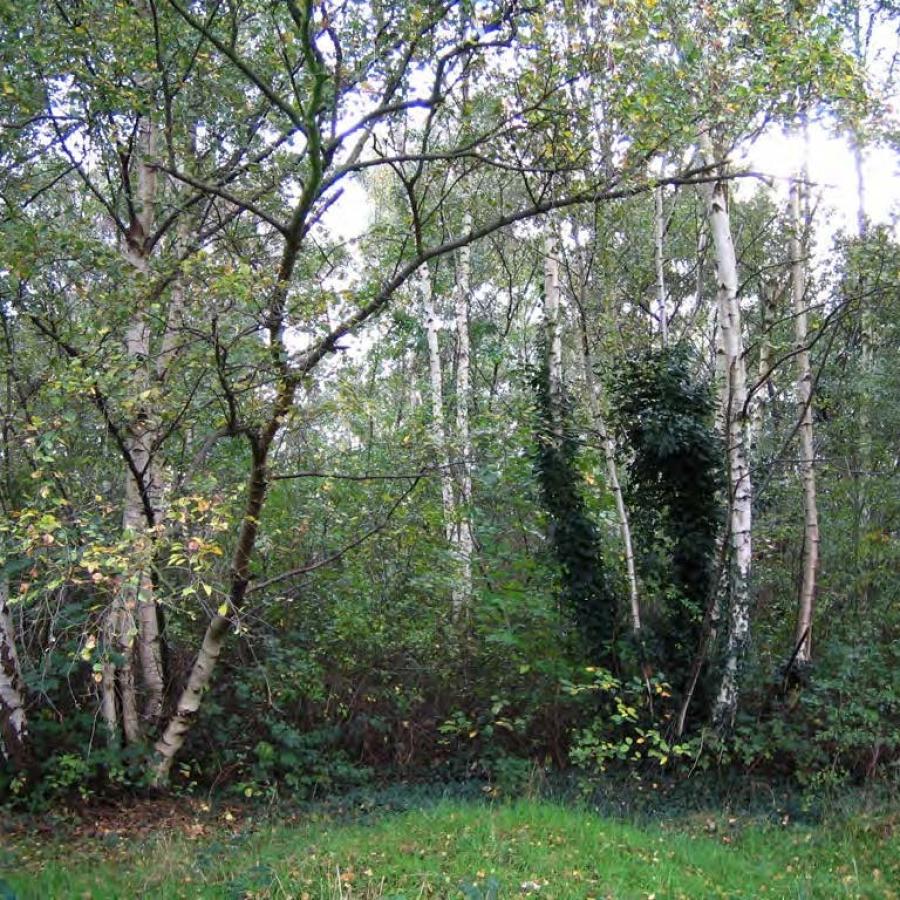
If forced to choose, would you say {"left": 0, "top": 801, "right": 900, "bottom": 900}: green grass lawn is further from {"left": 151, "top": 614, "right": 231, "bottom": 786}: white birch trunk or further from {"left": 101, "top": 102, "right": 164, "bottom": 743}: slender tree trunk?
{"left": 101, "top": 102, "right": 164, "bottom": 743}: slender tree trunk

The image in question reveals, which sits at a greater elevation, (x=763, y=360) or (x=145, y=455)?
(x=763, y=360)

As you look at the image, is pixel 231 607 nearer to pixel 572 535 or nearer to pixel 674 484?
pixel 572 535

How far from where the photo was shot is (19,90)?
593 centimetres

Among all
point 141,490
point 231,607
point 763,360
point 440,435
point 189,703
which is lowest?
point 189,703

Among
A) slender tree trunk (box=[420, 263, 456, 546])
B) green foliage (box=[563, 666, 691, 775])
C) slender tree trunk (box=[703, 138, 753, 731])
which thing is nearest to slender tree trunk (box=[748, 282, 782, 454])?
slender tree trunk (box=[703, 138, 753, 731])

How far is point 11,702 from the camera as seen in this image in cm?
682

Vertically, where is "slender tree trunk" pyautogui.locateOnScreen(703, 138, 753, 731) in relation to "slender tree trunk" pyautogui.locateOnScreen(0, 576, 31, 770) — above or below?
above

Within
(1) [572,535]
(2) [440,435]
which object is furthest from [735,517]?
(2) [440,435]

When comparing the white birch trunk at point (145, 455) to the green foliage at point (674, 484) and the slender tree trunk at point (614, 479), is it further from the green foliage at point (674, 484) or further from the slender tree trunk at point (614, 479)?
the green foliage at point (674, 484)

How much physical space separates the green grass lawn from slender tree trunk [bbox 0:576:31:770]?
1.04 meters

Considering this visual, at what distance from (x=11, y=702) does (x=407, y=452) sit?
13.7ft

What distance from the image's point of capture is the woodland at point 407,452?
5.43 m

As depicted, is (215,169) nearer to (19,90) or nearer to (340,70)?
(19,90)

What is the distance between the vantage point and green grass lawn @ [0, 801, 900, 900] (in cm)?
488
